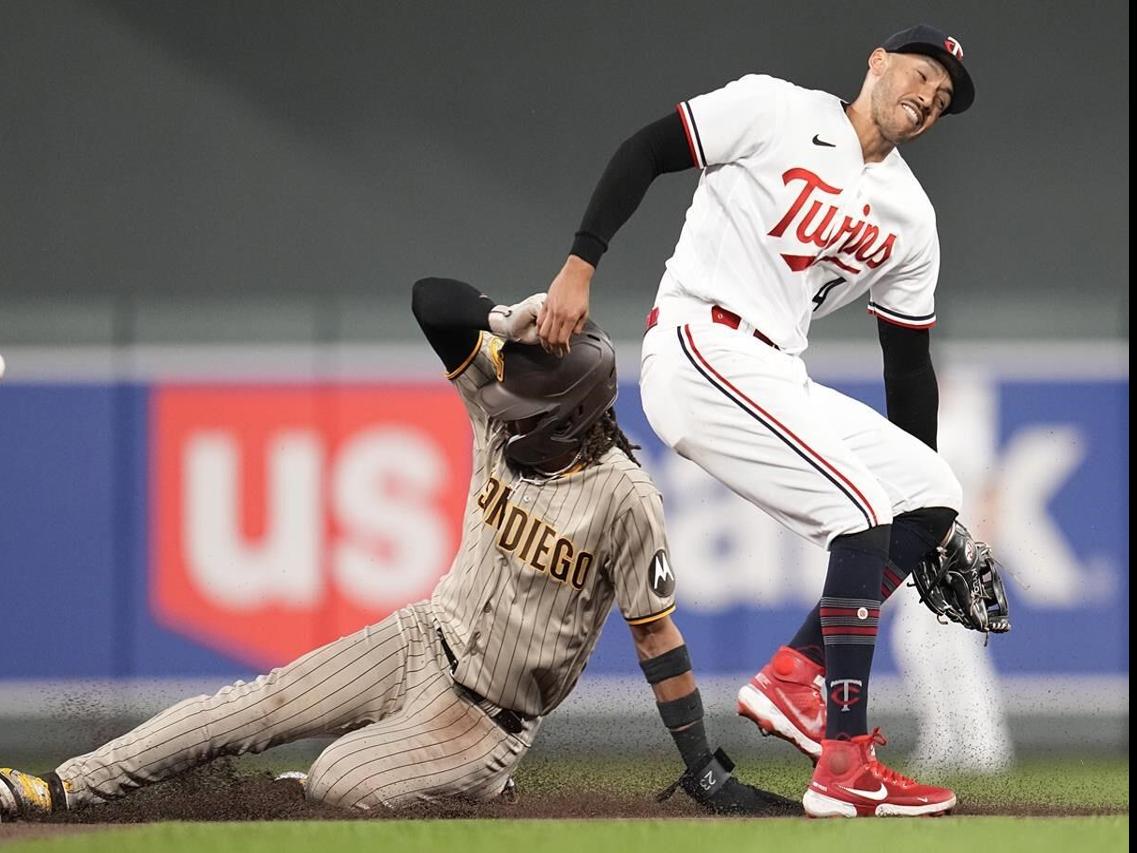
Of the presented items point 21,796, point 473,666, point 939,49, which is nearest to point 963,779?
point 473,666

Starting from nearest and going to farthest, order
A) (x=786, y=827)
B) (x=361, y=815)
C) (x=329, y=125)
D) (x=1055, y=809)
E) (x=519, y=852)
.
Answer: (x=519, y=852)
(x=786, y=827)
(x=361, y=815)
(x=1055, y=809)
(x=329, y=125)

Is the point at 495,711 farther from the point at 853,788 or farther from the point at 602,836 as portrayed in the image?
the point at 853,788

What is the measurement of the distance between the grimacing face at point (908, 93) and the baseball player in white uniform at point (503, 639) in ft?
1.98

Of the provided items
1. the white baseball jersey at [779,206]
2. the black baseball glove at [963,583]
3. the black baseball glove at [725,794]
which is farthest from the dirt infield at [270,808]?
the white baseball jersey at [779,206]

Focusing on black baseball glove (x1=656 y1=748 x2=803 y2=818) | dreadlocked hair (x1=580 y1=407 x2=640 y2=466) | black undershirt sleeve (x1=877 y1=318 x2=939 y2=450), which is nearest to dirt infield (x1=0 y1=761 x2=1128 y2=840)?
black baseball glove (x1=656 y1=748 x2=803 y2=818)

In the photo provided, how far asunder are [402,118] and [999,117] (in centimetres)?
194

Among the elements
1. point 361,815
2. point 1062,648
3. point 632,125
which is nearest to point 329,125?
point 632,125

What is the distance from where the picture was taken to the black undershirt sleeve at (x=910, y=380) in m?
3.00

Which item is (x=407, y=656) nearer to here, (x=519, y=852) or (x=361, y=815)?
(x=361, y=815)

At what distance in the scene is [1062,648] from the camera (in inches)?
189

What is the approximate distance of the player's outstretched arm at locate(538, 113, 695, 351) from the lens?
2.55 metres

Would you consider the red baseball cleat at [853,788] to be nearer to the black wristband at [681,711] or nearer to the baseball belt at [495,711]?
the black wristband at [681,711]

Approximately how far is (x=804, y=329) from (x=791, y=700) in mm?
643

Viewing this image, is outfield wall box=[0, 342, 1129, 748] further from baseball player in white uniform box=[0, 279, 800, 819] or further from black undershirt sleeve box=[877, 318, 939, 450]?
baseball player in white uniform box=[0, 279, 800, 819]
